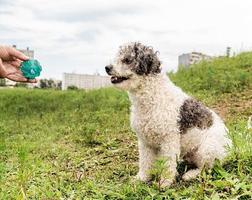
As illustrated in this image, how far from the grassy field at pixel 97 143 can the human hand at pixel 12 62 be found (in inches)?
31.0

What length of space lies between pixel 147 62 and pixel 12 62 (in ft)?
4.75

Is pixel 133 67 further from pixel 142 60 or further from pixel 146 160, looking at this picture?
pixel 146 160

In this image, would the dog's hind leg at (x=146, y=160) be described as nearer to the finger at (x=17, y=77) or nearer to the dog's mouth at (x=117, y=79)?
the dog's mouth at (x=117, y=79)

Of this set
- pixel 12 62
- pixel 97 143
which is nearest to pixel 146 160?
pixel 12 62

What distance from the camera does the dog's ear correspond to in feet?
19.0

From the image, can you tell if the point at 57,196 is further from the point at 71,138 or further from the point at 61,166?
the point at 71,138

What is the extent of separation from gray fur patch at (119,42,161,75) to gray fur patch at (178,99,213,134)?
0.50 meters

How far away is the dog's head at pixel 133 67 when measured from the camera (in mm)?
5797

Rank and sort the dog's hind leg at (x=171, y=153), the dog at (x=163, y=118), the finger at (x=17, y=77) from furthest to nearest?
the dog at (x=163, y=118), the dog's hind leg at (x=171, y=153), the finger at (x=17, y=77)

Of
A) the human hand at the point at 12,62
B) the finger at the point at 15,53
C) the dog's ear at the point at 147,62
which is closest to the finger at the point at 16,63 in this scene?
the human hand at the point at 12,62

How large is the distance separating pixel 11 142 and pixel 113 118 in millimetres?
2203

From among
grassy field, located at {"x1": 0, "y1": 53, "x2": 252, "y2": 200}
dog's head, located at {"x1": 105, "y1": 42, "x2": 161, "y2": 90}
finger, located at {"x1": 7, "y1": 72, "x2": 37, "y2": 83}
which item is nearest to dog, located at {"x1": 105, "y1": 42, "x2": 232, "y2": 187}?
dog's head, located at {"x1": 105, "y1": 42, "x2": 161, "y2": 90}

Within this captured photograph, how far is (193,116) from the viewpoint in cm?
578

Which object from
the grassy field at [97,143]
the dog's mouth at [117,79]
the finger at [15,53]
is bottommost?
the grassy field at [97,143]
